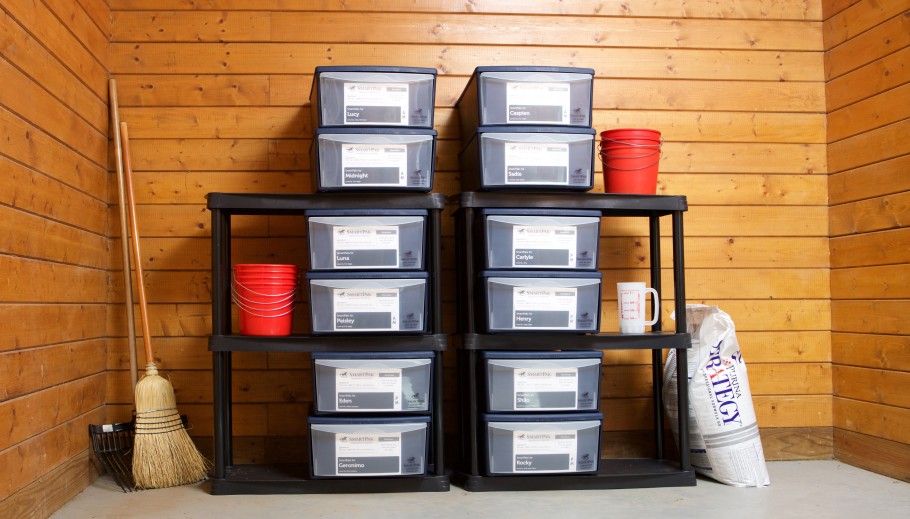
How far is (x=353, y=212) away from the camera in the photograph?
244 cm

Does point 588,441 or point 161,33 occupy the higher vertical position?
point 161,33

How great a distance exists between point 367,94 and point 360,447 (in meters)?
1.12

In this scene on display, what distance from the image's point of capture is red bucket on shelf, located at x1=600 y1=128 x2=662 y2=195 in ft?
8.59

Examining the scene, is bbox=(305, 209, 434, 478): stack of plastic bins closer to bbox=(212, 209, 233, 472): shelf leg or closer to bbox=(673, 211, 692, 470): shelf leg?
bbox=(212, 209, 233, 472): shelf leg

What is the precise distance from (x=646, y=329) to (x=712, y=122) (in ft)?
2.86

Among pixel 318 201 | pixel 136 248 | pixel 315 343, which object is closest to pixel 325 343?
pixel 315 343

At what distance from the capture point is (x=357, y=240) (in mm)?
2438

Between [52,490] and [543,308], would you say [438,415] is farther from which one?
[52,490]

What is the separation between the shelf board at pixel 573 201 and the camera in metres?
2.50

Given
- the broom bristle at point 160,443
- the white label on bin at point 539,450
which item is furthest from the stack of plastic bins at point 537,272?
the broom bristle at point 160,443

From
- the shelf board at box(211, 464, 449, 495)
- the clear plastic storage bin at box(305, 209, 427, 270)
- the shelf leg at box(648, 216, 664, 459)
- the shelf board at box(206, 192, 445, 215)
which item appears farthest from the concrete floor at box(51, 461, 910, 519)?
the shelf board at box(206, 192, 445, 215)

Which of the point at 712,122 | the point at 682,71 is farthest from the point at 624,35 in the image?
the point at 712,122

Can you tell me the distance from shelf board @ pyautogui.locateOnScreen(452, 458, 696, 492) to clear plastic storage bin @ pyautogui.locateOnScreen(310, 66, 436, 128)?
1180 millimetres

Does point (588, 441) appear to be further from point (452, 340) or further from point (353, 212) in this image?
point (353, 212)
